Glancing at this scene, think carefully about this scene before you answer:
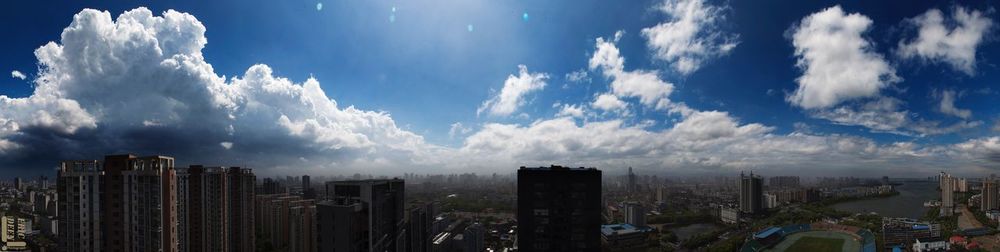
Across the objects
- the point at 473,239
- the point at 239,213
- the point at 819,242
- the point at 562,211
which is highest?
the point at 562,211

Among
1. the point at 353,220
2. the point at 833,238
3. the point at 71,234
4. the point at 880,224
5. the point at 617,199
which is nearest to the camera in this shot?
the point at 353,220

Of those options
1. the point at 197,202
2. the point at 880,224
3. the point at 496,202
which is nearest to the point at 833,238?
the point at 880,224

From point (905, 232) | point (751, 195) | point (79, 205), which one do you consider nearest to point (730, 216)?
point (751, 195)

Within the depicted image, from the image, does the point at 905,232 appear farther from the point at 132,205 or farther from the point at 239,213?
the point at 132,205

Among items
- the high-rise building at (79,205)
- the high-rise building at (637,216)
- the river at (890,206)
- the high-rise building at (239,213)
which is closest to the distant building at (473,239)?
the high-rise building at (239,213)

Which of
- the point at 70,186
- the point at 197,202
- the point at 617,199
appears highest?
the point at 70,186

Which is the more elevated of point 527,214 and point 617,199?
point 527,214

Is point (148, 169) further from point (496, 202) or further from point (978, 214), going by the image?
point (978, 214)
